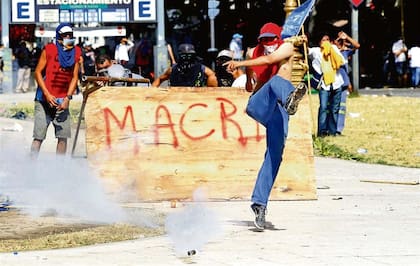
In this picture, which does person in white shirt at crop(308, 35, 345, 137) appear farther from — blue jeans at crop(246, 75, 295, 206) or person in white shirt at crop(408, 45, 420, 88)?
person in white shirt at crop(408, 45, 420, 88)

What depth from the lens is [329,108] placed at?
55.6 feet

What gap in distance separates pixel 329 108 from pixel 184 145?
273 inches

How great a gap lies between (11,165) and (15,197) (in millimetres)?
1007

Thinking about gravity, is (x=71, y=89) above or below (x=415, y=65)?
above

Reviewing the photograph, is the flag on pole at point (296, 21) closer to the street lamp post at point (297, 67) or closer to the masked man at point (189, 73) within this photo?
the masked man at point (189, 73)

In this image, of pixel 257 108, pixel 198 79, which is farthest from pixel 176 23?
pixel 257 108

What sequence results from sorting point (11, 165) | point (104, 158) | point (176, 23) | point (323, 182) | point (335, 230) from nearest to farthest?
point (335, 230) → point (104, 158) → point (11, 165) → point (323, 182) → point (176, 23)

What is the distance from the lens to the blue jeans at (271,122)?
8773 millimetres

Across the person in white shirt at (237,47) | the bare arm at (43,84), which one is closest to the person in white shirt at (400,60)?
the person in white shirt at (237,47)

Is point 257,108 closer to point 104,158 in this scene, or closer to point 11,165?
point 104,158

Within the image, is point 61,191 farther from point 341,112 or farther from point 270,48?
point 341,112

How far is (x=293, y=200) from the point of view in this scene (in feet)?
34.0

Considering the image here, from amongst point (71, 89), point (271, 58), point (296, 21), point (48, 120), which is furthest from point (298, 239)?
point (296, 21)

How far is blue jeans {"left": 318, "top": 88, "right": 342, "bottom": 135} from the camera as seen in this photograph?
55.5 ft
